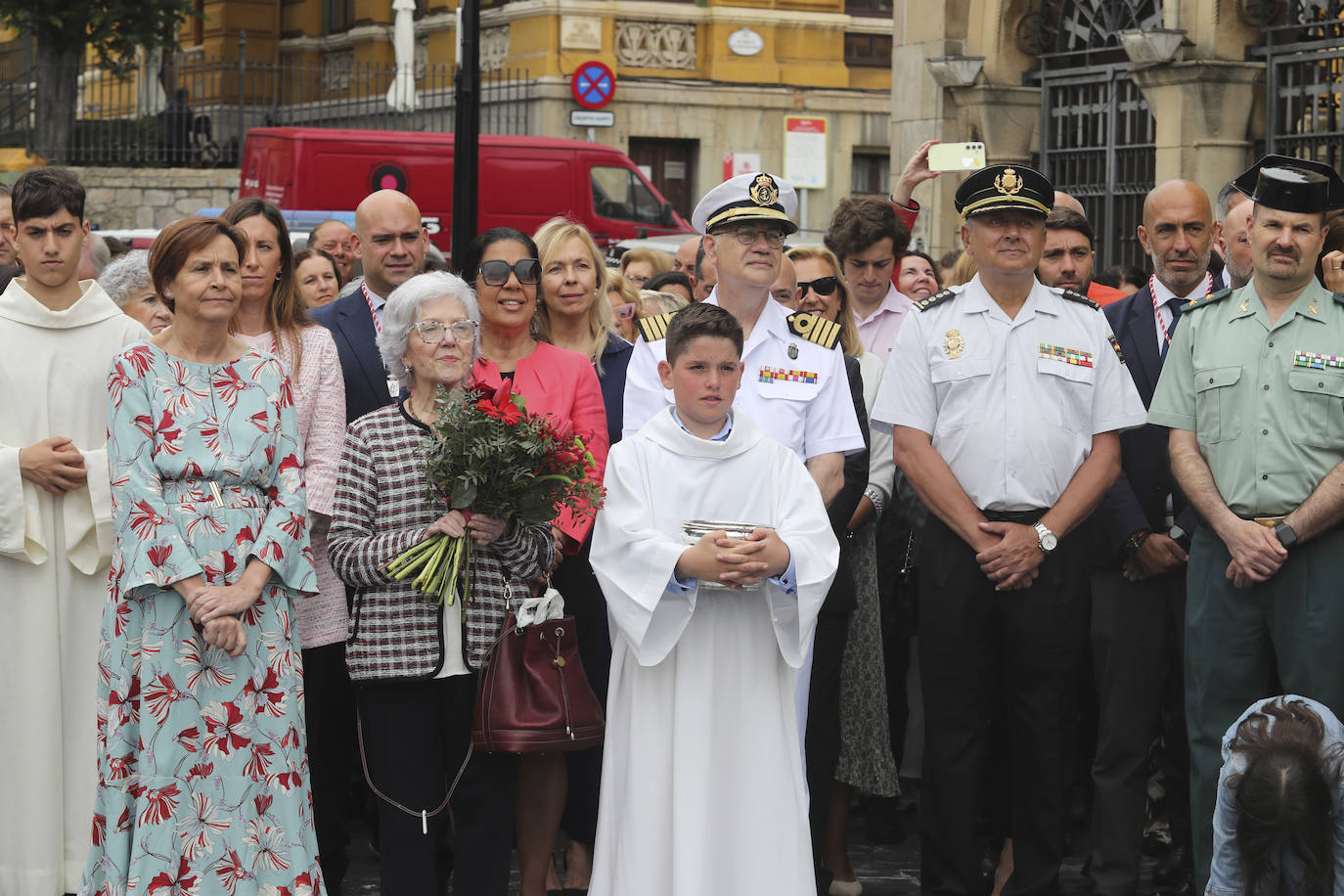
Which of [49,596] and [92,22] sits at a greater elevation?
[92,22]

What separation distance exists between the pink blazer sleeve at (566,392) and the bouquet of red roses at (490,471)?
587mm

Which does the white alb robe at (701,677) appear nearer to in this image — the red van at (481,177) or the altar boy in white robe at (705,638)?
the altar boy in white robe at (705,638)

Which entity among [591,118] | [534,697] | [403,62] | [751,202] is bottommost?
[534,697]

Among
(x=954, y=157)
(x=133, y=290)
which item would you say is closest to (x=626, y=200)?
(x=954, y=157)

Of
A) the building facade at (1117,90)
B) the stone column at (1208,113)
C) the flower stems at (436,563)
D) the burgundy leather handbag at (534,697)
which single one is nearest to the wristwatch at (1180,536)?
the burgundy leather handbag at (534,697)

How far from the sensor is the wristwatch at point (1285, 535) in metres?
5.59

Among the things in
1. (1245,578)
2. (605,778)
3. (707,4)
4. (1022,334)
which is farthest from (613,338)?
(707,4)

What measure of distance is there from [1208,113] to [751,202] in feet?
30.5

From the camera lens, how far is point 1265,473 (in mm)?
5723

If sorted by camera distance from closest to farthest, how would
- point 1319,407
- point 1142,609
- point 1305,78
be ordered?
point 1319,407, point 1142,609, point 1305,78

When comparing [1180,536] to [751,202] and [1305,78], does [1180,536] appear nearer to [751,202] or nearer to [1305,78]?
[751,202]

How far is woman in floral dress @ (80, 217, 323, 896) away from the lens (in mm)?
5270

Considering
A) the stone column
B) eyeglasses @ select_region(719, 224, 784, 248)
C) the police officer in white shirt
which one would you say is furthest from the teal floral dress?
the stone column

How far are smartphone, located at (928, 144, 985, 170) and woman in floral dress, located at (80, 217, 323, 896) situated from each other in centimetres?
341
